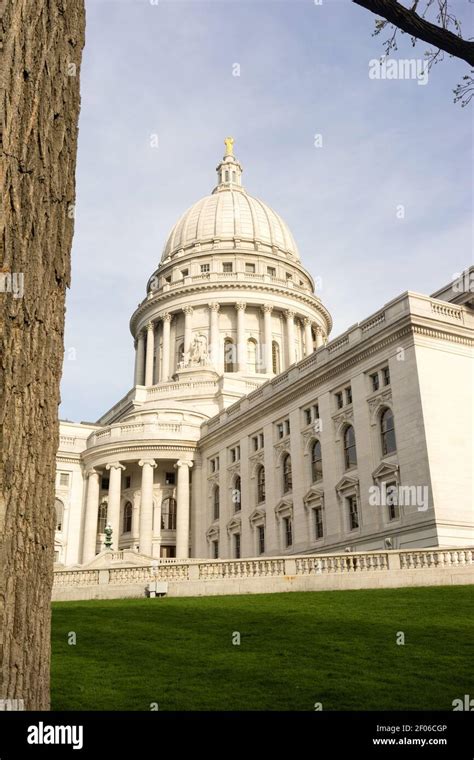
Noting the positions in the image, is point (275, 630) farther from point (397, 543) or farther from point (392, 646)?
point (397, 543)

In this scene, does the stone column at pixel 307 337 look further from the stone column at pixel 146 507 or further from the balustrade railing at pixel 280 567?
the balustrade railing at pixel 280 567

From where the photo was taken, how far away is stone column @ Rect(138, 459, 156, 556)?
6544cm

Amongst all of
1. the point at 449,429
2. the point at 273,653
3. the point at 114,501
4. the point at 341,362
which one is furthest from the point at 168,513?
the point at 273,653

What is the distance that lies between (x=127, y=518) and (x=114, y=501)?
13.9 feet

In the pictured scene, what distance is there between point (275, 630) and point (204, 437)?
48.8 m

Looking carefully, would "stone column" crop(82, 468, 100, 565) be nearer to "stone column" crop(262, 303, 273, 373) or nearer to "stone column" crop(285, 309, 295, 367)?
"stone column" crop(262, 303, 273, 373)

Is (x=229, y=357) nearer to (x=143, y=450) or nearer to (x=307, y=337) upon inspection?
(x=307, y=337)

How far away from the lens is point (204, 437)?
68.2 meters

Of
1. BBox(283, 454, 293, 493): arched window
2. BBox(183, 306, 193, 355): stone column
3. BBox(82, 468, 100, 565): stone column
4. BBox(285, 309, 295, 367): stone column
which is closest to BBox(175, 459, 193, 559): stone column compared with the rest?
BBox(82, 468, 100, 565): stone column

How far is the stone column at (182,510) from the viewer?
65.2 meters

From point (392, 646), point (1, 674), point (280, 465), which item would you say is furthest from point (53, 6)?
point (280, 465)

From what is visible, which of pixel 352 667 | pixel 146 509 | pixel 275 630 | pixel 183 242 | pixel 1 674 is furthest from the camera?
pixel 183 242

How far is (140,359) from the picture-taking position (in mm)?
99250

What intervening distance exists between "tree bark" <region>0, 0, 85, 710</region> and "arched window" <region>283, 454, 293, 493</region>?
49697 millimetres
